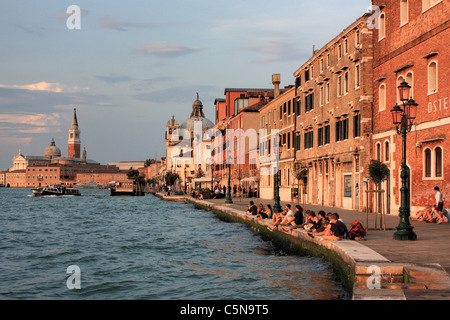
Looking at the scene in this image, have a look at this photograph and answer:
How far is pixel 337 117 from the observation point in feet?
109

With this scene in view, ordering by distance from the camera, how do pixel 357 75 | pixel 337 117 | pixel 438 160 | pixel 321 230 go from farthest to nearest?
pixel 337 117 < pixel 357 75 < pixel 438 160 < pixel 321 230

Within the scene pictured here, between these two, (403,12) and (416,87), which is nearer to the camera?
(416,87)

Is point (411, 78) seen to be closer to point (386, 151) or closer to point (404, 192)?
point (386, 151)

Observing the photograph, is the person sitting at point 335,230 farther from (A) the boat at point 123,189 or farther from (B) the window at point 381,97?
(A) the boat at point 123,189

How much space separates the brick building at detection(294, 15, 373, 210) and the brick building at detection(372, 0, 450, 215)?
2.50ft

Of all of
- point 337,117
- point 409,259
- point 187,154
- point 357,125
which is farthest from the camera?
point 187,154

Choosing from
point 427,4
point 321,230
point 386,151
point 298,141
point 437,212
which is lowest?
point 321,230

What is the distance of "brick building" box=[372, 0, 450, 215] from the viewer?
21469 mm

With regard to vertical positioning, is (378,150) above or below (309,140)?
below

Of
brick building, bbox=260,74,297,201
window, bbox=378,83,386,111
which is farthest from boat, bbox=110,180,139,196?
window, bbox=378,83,386,111

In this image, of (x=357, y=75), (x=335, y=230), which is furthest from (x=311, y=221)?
(x=357, y=75)

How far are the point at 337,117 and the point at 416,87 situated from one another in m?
9.51

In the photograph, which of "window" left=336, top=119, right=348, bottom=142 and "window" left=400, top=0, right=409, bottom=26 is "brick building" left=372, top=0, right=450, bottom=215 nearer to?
"window" left=400, top=0, right=409, bottom=26
